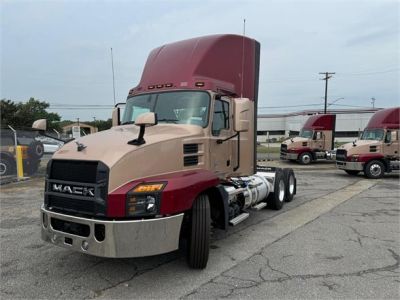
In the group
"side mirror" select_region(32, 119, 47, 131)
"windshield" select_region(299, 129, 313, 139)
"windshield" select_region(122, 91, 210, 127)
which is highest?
"windshield" select_region(122, 91, 210, 127)

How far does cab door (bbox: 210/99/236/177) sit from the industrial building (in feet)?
193

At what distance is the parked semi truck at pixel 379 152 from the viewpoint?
18078 mm

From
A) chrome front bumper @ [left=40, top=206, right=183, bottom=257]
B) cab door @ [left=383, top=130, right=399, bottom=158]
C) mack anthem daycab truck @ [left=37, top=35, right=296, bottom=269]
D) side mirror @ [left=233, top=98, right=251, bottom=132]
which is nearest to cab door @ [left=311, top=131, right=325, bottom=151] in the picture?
cab door @ [left=383, top=130, right=399, bottom=158]

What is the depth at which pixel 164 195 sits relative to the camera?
458 centimetres

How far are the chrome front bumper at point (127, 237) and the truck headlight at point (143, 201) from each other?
11cm

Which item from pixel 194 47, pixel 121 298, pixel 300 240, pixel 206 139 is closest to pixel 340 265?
pixel 300 240

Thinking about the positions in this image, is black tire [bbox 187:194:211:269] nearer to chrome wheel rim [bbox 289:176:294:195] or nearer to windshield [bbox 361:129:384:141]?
chrome wheel rim [bbox 289:176:294:195]

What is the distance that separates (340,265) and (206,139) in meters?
2.65

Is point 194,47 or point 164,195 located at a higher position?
point 194,47

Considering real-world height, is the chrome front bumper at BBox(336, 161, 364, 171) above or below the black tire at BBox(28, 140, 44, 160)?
below

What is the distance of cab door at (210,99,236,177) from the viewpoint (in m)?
6.14

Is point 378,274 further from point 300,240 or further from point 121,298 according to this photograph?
point 121,298

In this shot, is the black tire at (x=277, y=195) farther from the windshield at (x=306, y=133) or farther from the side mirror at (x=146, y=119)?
the windshield at (x=306, y=133)

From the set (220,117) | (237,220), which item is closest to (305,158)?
(237,220)
